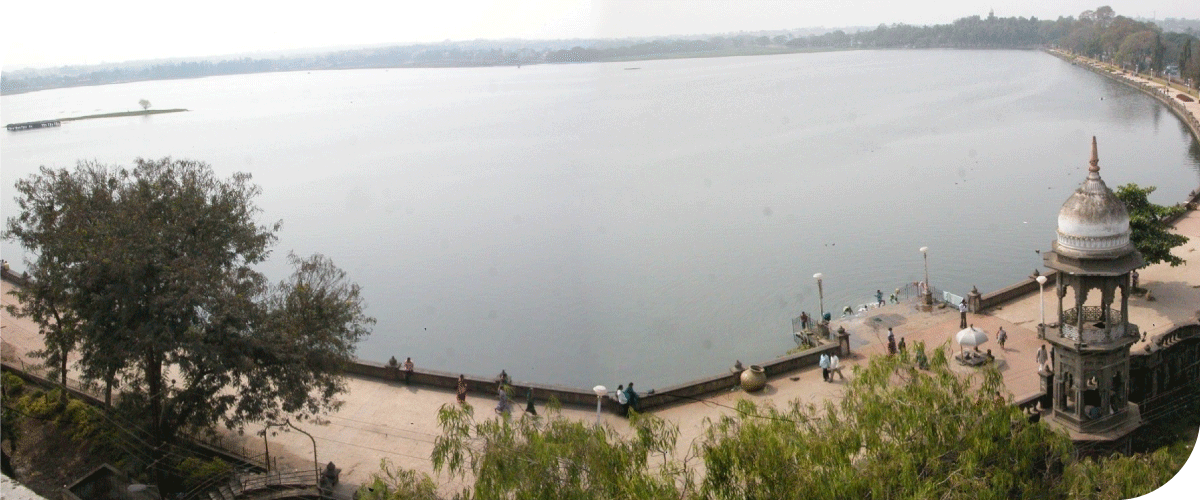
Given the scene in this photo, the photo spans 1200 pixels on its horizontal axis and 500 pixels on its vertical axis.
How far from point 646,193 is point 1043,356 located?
26.4 metres

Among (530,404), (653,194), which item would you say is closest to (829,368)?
(530,404)

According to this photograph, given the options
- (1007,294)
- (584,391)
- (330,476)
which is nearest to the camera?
(330,476)

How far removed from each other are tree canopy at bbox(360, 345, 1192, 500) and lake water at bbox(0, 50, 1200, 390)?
36.0 ft

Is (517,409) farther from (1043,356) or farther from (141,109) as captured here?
(141,109)

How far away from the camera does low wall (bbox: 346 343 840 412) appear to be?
14.7 meters

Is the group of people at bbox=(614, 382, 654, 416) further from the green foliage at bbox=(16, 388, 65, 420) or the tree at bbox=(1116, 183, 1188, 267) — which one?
the tree at bbox=(1116, 183, 1188, 267)

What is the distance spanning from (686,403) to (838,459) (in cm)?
642

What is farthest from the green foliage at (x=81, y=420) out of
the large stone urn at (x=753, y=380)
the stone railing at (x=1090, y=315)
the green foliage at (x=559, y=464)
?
the stone railing at (x=1090, y=315)

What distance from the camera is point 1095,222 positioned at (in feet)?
39.0

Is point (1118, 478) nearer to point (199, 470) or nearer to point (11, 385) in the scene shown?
point (199, 470)

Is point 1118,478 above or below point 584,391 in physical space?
above

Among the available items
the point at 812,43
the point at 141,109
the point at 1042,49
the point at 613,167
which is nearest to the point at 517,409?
the point at 613,167

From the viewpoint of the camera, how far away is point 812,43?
145625 millimetres

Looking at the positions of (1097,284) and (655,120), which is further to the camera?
(655,120)
